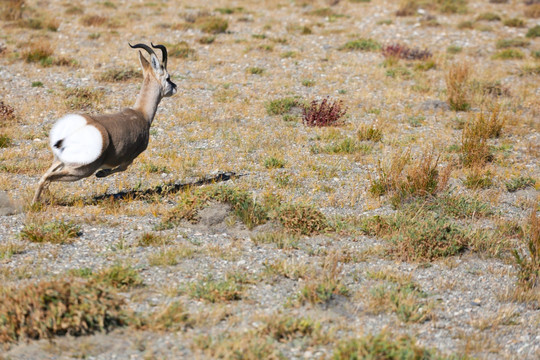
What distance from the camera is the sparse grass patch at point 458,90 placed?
47.9 feet

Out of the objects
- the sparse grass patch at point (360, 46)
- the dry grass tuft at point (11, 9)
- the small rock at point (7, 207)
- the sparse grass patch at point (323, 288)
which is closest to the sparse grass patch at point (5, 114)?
the small rock at point (7, 207)

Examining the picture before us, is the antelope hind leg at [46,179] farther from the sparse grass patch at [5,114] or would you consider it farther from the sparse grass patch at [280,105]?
the sparse grass patch at [280,105]

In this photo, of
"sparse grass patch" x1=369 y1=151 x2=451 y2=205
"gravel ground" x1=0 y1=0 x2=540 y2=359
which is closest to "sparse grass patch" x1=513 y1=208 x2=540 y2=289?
"gravel ground" x1=0 y1=0 x2=540 y2=359

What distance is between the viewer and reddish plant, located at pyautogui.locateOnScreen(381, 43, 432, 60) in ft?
63.0

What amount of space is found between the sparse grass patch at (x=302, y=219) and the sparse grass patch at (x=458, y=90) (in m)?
7.67

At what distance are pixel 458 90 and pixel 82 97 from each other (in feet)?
31.0

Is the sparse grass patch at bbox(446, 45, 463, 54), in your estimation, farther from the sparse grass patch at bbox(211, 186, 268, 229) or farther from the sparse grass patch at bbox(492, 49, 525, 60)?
the sparse grass patch at bbox(211, 186, 268, 229)

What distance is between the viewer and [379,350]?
530cm

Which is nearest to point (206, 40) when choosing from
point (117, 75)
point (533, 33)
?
point (117, 75)

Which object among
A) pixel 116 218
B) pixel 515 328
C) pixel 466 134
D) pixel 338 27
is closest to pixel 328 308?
pixel 515 328

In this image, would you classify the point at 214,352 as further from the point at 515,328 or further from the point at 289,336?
the point at 515,328

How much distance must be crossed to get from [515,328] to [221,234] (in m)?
3.87

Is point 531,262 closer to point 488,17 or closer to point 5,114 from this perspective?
point 5,114

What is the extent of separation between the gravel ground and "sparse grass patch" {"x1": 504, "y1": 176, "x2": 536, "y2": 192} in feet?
0.38
